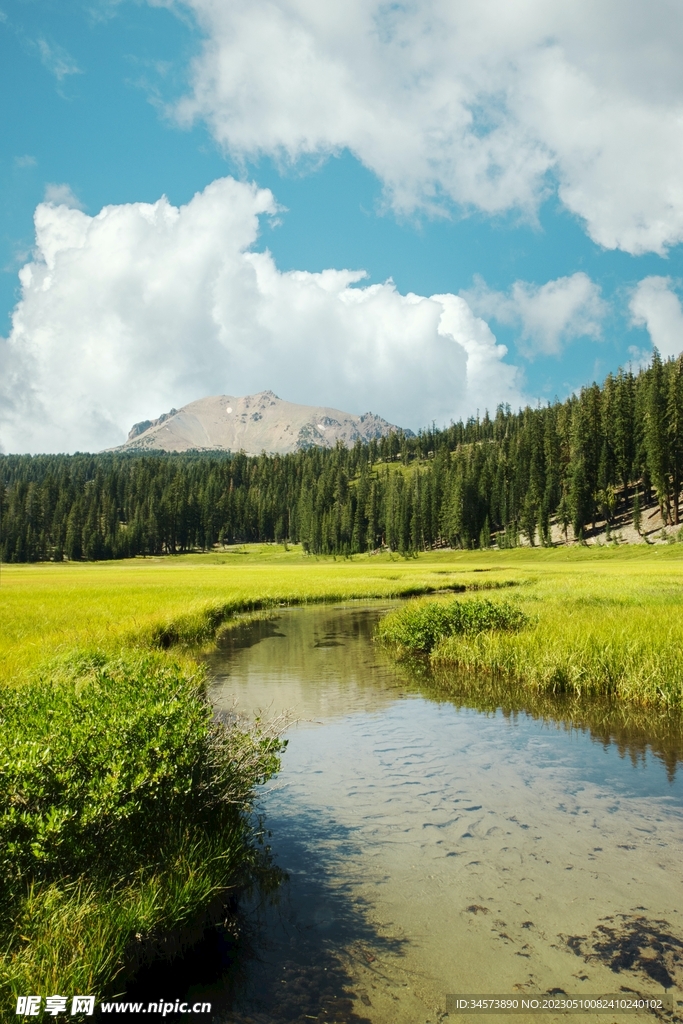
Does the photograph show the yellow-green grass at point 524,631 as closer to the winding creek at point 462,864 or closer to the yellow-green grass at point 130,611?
the yellow-green grass at point 130,611

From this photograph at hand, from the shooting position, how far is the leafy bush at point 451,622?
27.0 metres

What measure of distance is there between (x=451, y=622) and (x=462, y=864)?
719 inches

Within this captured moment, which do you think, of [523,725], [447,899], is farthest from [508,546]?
[447,899]

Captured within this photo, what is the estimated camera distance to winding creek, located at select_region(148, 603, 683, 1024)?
6.98 m

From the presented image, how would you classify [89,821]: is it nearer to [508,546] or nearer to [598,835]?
[598,835]

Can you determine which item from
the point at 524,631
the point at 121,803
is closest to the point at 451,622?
the point at 524,631

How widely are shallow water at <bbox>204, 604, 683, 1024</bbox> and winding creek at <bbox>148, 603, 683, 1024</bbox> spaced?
0.03m

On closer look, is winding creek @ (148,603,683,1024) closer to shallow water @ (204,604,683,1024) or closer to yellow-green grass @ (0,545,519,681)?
shallow water @ (204,604,683,1024)

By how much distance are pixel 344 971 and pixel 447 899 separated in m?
2.07

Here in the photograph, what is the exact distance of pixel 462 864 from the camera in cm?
959

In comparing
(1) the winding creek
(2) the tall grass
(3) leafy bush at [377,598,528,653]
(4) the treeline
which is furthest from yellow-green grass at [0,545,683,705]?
(4) the treeline

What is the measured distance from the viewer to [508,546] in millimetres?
128625

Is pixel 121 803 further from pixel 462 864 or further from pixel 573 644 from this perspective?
pixel 573 644

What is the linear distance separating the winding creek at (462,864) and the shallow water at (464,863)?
0.09 feet
